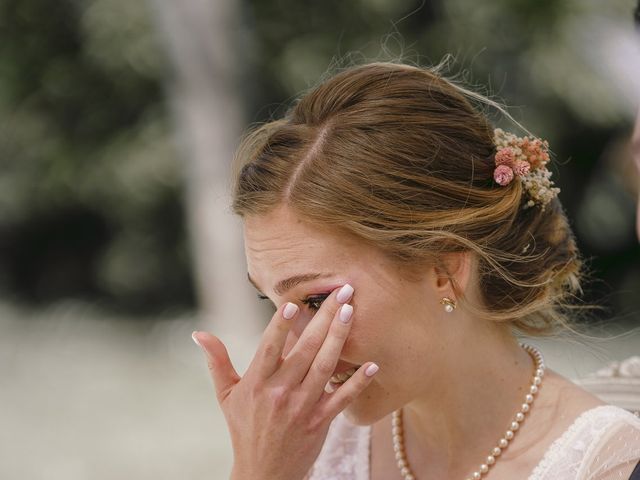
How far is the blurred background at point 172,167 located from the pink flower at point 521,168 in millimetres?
3767

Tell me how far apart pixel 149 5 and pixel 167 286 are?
A: 3.47 meters

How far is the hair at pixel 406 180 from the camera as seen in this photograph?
6.98 ft

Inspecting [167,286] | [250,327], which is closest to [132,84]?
[167,286]

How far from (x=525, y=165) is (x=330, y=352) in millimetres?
731

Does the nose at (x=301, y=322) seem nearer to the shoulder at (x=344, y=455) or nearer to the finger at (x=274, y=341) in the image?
the finger at (x=274, y=341)

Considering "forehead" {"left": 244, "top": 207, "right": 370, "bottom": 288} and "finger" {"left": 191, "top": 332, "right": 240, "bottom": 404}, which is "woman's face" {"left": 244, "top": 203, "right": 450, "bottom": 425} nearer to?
"forehead" {"left": 244, "top": 207, "right": 370, "bottom": 288}

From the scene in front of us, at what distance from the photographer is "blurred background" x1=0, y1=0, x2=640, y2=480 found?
7137 millimetres

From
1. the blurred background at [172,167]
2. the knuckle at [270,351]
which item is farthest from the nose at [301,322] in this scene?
the blurred background at [172,167]

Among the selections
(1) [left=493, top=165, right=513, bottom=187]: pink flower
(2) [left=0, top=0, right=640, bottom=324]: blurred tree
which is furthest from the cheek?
(2) [left=0, top=0, right=640, bottom=324]: blurred tree

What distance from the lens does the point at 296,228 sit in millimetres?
2156

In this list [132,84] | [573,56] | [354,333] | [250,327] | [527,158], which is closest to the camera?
[354,333]

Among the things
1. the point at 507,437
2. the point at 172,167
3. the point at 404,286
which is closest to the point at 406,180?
the point at 404,286

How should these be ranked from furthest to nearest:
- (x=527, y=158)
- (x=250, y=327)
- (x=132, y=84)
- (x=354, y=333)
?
(x=132, y=84) < (x=250, y=327) < (x=527, y=158) < (x=354, y=333)

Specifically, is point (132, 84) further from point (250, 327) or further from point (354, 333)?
point (354, 333)
